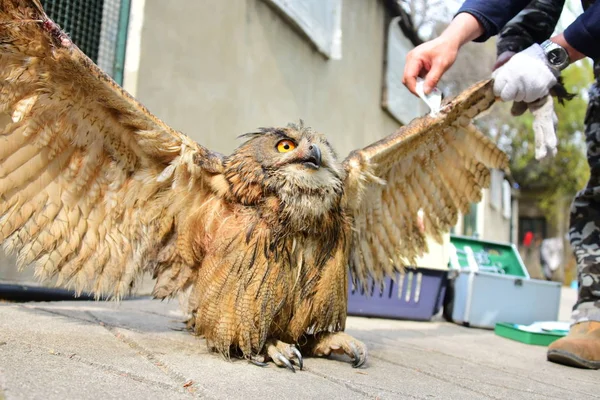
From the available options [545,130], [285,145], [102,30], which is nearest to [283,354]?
[285,145]

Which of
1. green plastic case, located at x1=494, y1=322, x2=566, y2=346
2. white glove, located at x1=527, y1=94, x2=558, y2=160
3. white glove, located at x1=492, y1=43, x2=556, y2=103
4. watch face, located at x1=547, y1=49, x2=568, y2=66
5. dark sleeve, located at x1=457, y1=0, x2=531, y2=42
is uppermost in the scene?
dark sleeve, located at x1=457, y1=0, x2=531, y2=42

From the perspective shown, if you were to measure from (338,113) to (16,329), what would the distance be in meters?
6.17

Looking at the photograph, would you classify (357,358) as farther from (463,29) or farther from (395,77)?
(395,77)

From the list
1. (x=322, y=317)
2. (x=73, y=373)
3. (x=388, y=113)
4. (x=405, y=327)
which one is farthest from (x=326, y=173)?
(x=388, y=113)

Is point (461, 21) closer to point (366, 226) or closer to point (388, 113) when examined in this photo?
point (366, 226)

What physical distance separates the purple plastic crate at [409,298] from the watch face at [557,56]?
2642mm

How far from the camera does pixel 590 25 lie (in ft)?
9.33

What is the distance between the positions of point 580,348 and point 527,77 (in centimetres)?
158

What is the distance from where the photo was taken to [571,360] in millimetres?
3000

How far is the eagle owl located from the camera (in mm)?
2352

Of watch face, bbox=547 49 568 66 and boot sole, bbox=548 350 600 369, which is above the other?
watch face, bbox=547 49 568 66

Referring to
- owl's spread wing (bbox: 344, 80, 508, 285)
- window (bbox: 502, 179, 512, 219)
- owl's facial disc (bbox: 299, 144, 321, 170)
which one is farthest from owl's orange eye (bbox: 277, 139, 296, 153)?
window (bbox: 502, 179, 512, 219)

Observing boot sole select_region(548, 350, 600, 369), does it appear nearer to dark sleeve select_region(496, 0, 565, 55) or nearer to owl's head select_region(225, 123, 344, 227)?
owl's head select_region(225, 123, 344, 227)

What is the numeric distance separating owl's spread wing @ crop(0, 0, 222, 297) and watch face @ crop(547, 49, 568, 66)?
196 cm
